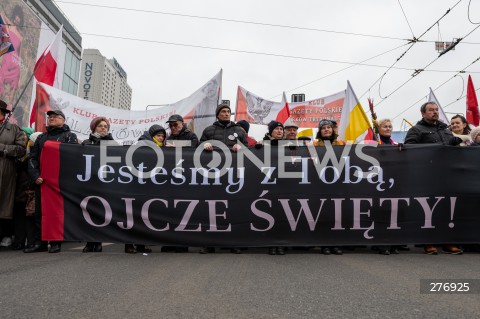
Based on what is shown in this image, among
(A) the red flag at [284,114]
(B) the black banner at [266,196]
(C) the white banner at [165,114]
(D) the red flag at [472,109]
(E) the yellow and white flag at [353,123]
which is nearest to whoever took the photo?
(B) the black banner at [266,196]

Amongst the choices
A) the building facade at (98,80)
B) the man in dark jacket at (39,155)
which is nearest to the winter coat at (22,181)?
the man in dark jacket at (39,155)

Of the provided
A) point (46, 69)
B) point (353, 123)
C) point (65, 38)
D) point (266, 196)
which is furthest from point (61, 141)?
point (65, 38)

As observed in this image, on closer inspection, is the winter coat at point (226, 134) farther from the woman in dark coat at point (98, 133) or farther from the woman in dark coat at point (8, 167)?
the woman in dark coat at point (8, 167)

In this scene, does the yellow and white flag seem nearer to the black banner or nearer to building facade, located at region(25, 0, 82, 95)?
the black banner

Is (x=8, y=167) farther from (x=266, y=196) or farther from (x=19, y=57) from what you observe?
(x=19, y=57)

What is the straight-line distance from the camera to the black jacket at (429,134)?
197 inches

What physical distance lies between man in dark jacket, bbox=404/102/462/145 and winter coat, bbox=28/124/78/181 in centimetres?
458

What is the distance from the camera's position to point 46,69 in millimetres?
7344

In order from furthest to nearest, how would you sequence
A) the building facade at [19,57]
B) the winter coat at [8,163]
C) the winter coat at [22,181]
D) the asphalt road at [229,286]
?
the building facade at [19,57] → the winter coat at [22,181] → the winter coat at [8,163] → the asphalt road at [229,286]

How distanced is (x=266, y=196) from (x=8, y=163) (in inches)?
130

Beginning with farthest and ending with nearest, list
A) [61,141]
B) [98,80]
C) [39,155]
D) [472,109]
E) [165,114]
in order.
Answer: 1. [98,80]
2. [165,114]
3. [472,109]
4. [61,141]
5. [39,155]

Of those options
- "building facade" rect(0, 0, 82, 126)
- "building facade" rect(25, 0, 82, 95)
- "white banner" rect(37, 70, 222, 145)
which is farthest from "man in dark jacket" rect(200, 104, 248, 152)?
"building facade" rect(25, 0, 82, 95)

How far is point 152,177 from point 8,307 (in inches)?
104

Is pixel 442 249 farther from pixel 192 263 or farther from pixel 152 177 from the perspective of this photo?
pixel 152 177
